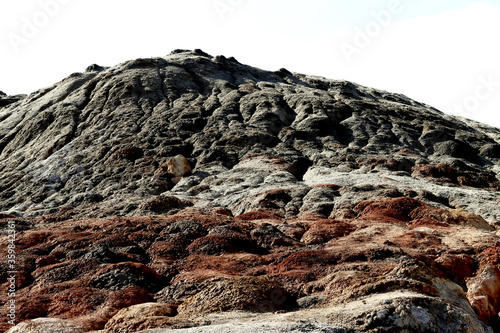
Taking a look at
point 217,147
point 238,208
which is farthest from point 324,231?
point 217,147

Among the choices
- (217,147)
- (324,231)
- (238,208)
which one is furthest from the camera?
(217,147)

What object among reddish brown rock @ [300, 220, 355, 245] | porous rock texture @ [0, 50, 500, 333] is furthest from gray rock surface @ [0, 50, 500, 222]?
reddish brown rock @ [300, 220, 355, 245]

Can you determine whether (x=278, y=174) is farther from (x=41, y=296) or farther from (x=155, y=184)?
(x=41, y=296)

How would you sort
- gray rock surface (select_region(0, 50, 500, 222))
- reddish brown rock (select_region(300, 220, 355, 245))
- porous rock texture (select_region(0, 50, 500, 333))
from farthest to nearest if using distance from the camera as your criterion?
gray rock surface (select_region(0, 50, 500, 222)) < reddish brown rock (select_region(300, 220, 355, 245)) < porous rock texture (select_region(0, 50, 500, 333))

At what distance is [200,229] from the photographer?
26359 millimetres

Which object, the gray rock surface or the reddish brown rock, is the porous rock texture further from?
the gray rock surface

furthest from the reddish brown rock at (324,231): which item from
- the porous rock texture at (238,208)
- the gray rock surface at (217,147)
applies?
the gray rock surface at (217,147)

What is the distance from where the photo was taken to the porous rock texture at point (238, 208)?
14.4m

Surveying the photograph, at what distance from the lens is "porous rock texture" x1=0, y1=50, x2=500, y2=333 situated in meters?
14.4

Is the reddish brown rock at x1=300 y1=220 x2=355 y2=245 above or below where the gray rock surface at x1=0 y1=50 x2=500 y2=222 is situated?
below

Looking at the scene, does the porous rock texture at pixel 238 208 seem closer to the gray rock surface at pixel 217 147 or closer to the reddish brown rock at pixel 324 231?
the reddish brown rock at pixel 324 231

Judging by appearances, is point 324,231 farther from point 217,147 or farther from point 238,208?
point 217,147

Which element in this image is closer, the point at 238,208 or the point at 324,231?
the point at 324,231

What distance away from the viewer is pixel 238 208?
39188 mm
